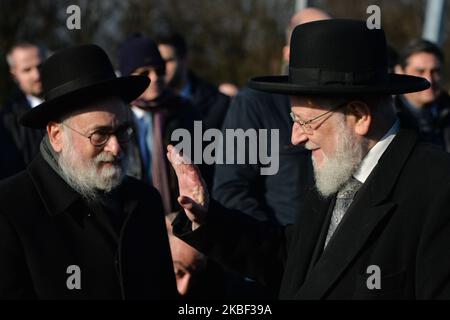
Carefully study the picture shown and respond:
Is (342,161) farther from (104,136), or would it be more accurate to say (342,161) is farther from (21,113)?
(21,113)

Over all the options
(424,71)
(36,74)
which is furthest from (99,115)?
(424,71)

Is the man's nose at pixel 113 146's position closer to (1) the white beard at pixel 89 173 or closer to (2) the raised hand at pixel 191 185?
(1) the white beard at pixel 89 173

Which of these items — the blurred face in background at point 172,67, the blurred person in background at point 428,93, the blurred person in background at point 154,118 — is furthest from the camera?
the blurred face in background at point 172,67

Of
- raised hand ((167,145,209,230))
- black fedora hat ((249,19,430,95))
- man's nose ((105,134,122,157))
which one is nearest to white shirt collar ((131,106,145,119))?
man's nose ((105,134,122,157))

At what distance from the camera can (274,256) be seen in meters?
4.22

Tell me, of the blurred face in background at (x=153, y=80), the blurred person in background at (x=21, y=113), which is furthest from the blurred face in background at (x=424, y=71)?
the blurred person in background at (x=21, y=113)

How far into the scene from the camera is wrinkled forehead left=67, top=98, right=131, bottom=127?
412 cm

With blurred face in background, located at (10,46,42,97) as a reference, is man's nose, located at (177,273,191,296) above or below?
below

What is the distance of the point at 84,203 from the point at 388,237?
4.46ft

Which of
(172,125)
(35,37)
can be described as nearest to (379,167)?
(172,125)

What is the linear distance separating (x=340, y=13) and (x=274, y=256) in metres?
22.3

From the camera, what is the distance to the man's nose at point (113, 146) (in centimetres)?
414

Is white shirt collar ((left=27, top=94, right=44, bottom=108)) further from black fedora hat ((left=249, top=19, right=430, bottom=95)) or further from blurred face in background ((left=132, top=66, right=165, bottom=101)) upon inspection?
black fedora hat ((left=249, top=19, right=430, bottom=95))

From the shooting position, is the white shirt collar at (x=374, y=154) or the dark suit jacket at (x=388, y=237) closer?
the dark suit jacket at (x=388, y=237)
